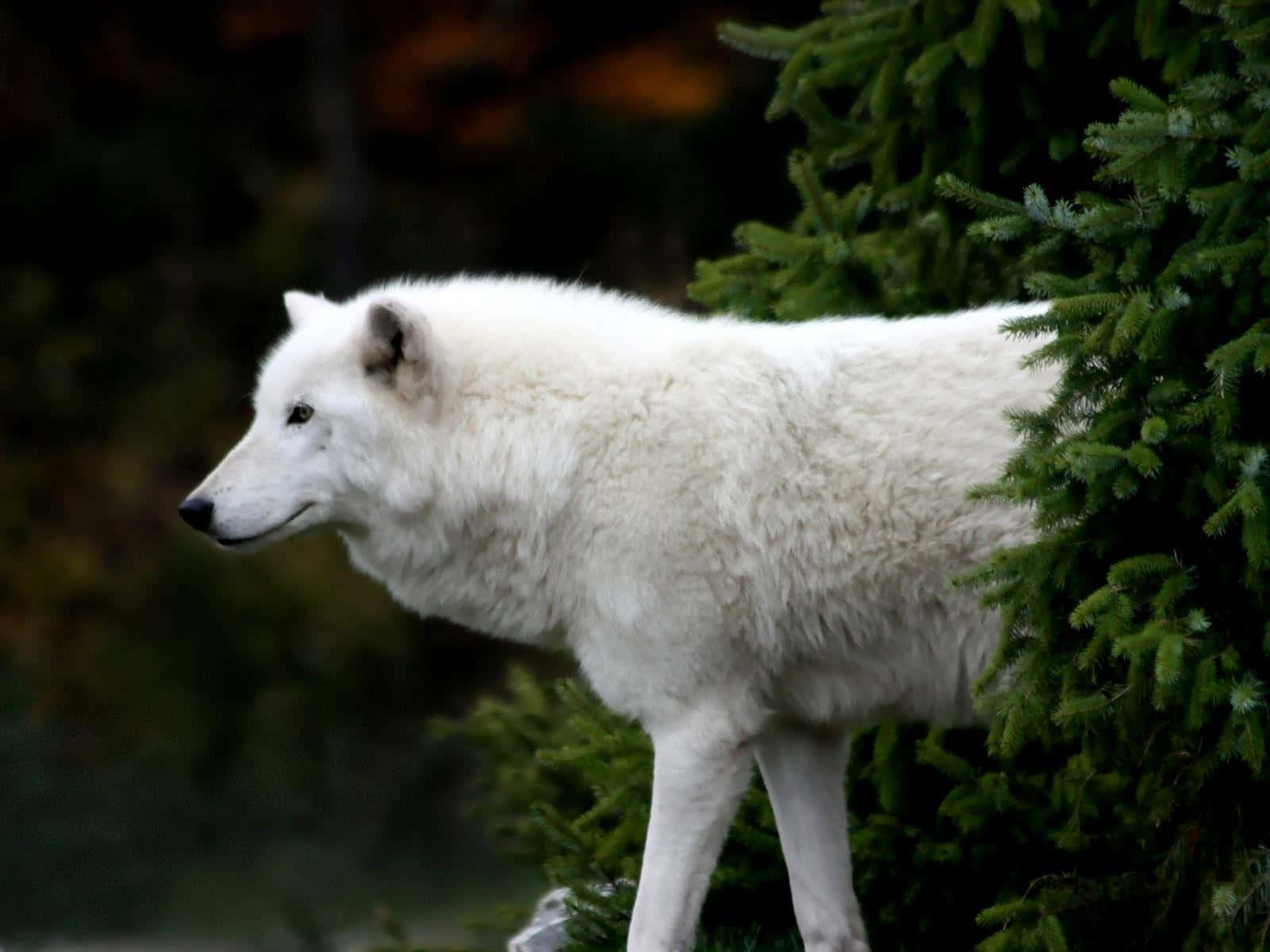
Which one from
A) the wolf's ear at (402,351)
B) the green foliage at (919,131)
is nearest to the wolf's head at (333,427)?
the wolf's ear at (402,351)

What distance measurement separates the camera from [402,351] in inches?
181

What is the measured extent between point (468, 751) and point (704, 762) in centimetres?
843

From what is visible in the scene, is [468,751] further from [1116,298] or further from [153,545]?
[1116,298]

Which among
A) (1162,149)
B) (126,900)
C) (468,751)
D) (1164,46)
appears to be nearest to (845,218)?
(1164,46)

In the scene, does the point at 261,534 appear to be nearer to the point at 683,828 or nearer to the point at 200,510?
the point at 200,510

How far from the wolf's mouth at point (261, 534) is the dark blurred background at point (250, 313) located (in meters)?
5.68

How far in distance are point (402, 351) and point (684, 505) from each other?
36.5 inches

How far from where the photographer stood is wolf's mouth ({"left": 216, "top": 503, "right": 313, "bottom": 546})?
457 cm

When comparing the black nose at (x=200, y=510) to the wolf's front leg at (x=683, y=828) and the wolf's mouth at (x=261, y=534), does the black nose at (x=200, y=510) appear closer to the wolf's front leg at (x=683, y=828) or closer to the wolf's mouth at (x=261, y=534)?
the wolf's mouth at (x=261, y=534)

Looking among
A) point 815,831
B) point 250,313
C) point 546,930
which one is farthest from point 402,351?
point 250,313

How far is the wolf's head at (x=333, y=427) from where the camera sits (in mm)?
4570

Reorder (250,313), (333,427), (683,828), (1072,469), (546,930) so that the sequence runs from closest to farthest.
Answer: (1072,469)
(683,828)
(333,427)
(546,930)
(250,313)

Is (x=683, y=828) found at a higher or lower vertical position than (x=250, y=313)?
lower

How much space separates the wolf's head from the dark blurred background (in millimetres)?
5734
